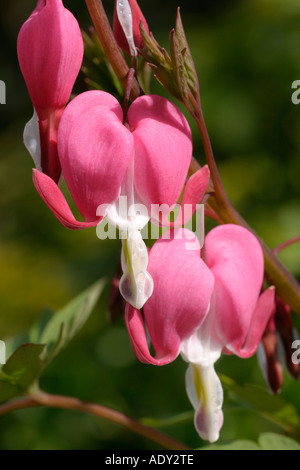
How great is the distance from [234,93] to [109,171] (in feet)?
5.64

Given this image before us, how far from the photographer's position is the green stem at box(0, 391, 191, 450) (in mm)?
930

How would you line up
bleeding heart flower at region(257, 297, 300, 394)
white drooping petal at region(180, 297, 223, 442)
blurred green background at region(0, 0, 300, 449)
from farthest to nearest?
1. blurred green background at region(0, 0, 300, 449)
2. bleeding heart flower at region(257, 297, 300, 394)
3. white drooping petal at region(180, 297, 223, 442)

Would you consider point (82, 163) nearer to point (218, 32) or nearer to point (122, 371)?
point (122, 371)

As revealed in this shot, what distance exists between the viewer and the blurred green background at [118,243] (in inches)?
A: 70.1

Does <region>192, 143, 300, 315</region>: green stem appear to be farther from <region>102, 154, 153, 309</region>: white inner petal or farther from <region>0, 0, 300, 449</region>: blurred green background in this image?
<region>0, 0, 300, 449</region>: blurred green background

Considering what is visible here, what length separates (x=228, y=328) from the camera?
2.42 feet

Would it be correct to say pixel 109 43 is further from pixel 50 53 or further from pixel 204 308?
pixel 204 308

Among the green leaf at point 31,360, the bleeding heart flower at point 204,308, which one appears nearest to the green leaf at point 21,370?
the green leaf at point 31,360

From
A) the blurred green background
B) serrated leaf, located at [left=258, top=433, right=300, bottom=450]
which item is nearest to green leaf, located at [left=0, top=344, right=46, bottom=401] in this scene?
serrated leaf, located at [left=258, top=433, right=300, bottom=450]

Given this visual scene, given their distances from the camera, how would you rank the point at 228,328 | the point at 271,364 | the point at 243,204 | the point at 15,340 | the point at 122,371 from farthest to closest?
1. the point at 243,204
2. the point at 122,371
3. the point at 15,340
4. the point at 271,364
5. the point at 228,328

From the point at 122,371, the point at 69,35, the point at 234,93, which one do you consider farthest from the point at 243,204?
the point at 69,35

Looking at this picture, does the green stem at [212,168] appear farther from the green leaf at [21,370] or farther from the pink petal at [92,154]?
the green leaf at [21,370]

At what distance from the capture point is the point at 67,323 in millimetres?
1076

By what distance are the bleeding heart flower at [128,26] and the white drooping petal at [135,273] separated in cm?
21
